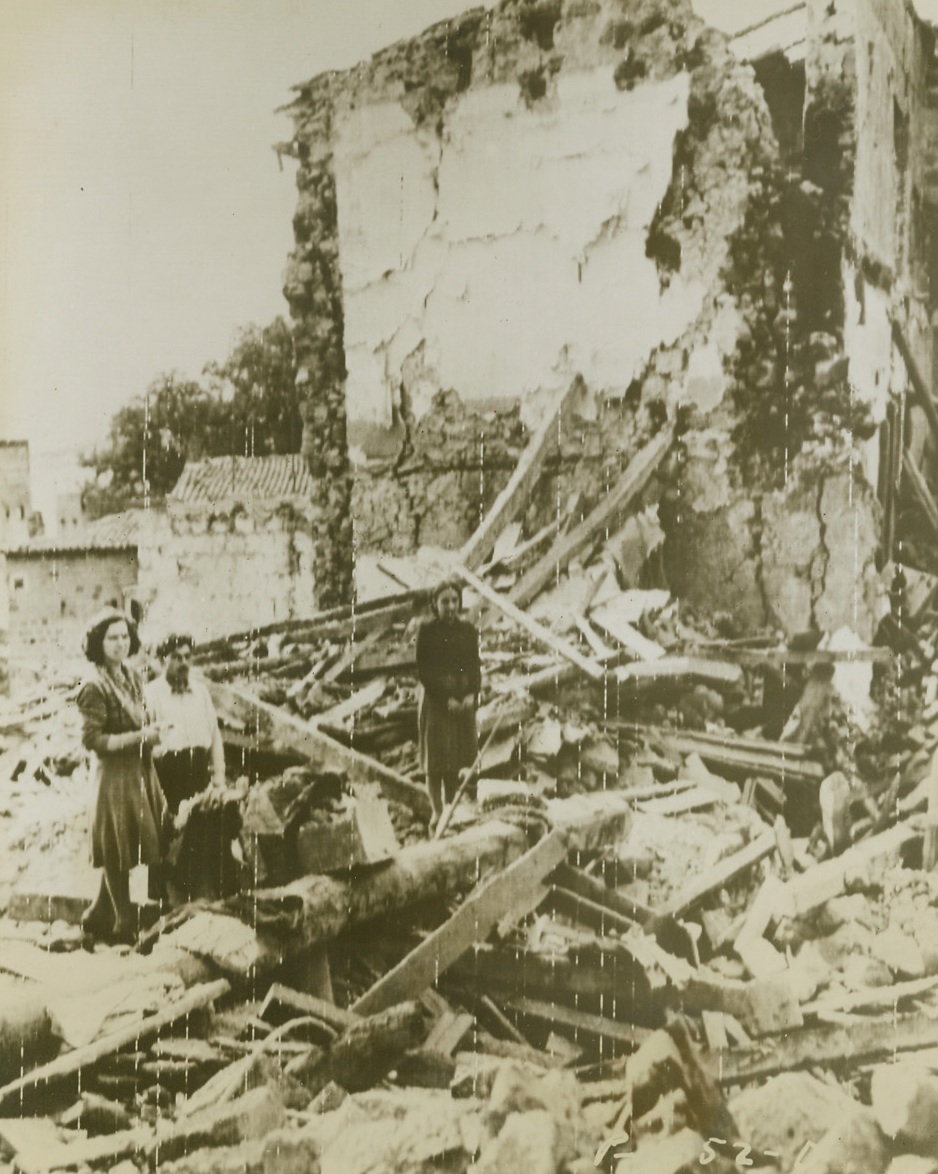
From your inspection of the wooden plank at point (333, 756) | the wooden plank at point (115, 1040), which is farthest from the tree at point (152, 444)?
the wooden plank at point (115, 1040)

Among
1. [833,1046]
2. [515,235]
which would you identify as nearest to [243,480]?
[515,235]

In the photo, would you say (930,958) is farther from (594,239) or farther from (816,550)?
(594,239)

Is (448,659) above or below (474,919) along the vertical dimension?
above

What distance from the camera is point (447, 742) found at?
3209 millimetres

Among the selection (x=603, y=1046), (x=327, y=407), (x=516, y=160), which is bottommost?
(x=603, y=1046)

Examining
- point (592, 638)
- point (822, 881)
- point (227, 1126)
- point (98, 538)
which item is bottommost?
point (227, 1126)

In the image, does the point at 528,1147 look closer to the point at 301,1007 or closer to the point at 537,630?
the point at 301,1007

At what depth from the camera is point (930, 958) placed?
10.2 feet

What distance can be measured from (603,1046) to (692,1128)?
33 centimetres

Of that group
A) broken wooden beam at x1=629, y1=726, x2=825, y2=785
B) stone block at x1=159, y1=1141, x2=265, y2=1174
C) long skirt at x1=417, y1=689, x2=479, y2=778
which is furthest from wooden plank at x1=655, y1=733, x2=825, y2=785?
stone block at x1=159, y1=1141, x2=265, y2=1174

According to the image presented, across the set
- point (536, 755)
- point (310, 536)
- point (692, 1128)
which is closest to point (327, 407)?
point (310, 536)

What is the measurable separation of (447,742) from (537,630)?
0.46 m

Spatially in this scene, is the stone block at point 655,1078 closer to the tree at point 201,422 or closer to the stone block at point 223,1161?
the stone block at point 223,1161

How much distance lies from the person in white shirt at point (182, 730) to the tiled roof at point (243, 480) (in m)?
0.48
